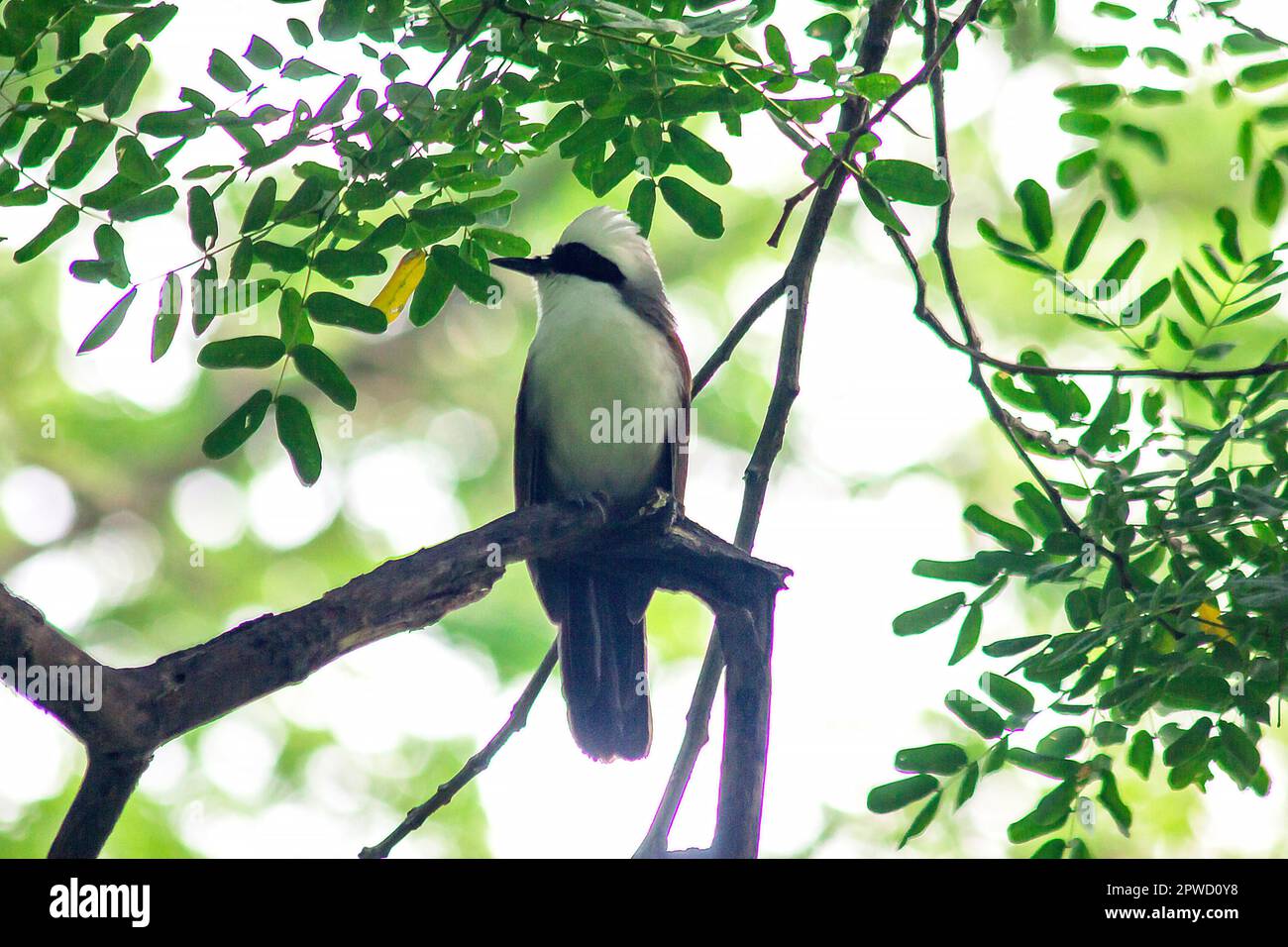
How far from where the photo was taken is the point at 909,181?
2750 mm

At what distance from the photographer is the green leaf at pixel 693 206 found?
3139mm

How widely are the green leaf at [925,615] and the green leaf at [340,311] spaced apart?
4.98 feet

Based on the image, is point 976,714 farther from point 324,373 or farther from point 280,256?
point 280,256

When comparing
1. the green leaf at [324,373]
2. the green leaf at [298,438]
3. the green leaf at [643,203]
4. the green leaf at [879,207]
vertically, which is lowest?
the green leaf at [298,438]

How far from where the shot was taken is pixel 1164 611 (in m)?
2.57

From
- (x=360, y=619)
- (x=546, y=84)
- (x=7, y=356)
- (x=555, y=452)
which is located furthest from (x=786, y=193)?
(x=360, y=619)

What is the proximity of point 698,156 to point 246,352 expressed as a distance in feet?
4.05

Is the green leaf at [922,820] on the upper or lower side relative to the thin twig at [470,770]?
lower

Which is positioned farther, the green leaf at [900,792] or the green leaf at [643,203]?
the green leaf at [643,203]

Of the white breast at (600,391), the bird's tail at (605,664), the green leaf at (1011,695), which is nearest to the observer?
the green leaf at (1011,695)

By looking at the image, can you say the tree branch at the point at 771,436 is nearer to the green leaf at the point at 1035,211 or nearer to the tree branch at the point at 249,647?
the tree branch at the point at 249,647

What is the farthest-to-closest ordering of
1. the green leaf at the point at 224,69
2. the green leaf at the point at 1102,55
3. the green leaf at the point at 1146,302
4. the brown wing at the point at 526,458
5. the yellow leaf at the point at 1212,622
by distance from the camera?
1. the brown wing at the point at 526,458
2. the green leaf at the point at 1102,55
3. the green leaf at the point at 1146,302
4. the green leaf at the point at 224,69
5. the yellow leaf at the point at 1212,622

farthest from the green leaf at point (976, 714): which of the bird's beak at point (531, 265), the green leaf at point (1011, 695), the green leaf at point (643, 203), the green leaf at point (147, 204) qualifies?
the bird's beak at point (531, 265)
